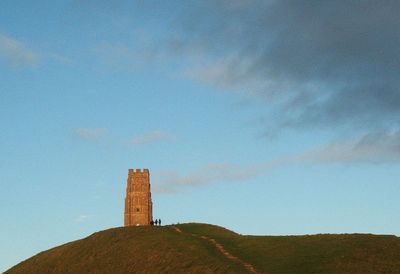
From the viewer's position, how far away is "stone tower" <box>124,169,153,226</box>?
381 ft

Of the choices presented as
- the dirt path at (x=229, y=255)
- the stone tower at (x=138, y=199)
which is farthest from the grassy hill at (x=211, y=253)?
the stone tower at (x=138, y=199)

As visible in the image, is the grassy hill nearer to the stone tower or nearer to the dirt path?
the dirt path

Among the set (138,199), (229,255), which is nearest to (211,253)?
(229,255)

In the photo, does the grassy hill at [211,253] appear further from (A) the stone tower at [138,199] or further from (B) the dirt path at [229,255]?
(A) the stone tower at [138,199]

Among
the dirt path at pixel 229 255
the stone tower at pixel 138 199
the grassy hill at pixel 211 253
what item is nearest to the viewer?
the dirt path at pixel 229 255

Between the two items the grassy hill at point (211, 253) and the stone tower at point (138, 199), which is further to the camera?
the stone tower at point (138, 199)

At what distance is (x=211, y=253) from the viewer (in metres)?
58.1

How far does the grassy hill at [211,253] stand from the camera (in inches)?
1996

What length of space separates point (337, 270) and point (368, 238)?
12.3 meters

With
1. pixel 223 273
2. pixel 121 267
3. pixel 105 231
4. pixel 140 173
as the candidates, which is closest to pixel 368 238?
pixel 223 273

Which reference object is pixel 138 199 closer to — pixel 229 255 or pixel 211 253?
pixel 211 253

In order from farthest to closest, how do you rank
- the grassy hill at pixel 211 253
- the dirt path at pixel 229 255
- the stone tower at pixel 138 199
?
the stone tower at pixel 138 199 → the grassy hill at pixel 211 253 → the dirt path at pixel 229 255

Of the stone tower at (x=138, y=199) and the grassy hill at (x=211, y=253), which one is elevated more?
the stone tower at (x=138, y=199)

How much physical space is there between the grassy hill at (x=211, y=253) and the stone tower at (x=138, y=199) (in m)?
36.1
